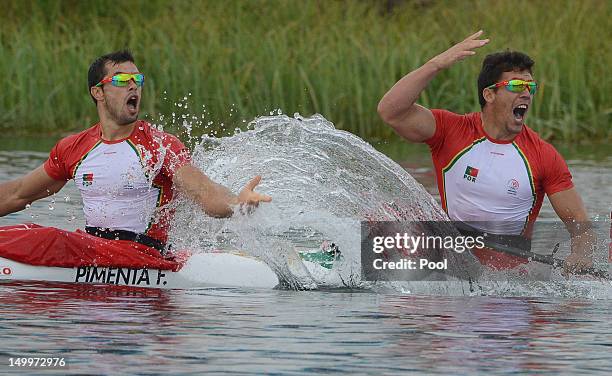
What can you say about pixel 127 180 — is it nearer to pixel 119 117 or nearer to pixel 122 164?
pixel 122 164

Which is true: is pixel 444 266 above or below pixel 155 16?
below

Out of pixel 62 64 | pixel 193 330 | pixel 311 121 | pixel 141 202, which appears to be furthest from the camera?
pixel 62 64

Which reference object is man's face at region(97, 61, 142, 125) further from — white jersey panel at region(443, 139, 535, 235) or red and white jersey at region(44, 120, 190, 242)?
white jersey panel at region(443, 139, 535, 235)

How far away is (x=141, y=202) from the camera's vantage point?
11078mm

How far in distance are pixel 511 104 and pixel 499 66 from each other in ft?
0.98

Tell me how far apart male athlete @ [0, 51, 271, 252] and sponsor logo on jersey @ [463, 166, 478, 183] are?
186 centimetres

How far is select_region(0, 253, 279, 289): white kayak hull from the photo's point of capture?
1114 cm

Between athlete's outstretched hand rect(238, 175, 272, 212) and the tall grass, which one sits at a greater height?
→ the tall grass

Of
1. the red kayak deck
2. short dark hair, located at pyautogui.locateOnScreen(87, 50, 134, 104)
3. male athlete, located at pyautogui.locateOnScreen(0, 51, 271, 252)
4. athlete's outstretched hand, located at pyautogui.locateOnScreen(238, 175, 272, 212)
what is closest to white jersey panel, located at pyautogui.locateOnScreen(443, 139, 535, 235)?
athlete's outstretched hand, located at pyautogui.locateOnScreen(238, 175, 272, 212)

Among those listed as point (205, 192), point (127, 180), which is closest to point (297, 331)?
point (205, 192)

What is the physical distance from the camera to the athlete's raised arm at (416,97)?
34.4 feet

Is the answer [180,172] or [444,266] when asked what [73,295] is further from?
[444,266]

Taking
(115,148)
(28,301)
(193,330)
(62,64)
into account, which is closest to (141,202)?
(115,148)

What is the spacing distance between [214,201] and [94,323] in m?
1.36
